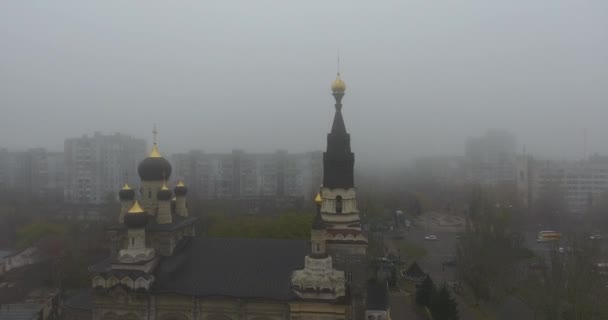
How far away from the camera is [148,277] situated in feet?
46.7

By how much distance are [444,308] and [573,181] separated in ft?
124

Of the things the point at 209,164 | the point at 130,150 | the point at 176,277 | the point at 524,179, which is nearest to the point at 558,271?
the point at 176,277

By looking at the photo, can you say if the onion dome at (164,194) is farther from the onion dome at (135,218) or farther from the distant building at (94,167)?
the distant building at (94,167)

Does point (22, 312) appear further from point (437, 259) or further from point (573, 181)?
point (573, 181)

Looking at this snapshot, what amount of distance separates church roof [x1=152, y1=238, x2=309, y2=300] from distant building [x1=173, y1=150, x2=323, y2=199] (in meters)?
37.2

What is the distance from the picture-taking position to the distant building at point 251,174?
5378 centimetres

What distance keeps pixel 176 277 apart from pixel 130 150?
1711 inches

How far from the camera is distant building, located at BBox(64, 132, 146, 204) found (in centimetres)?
4997

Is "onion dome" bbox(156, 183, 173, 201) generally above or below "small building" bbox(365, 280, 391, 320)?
above

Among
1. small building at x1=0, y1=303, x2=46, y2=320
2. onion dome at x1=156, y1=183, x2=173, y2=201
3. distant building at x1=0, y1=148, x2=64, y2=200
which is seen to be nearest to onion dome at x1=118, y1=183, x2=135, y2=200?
onion dome at x1=156, y1=183, x2=173, y2=201

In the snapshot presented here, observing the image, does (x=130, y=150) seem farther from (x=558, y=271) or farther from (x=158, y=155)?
(x=558, y=271)

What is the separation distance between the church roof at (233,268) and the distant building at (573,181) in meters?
40.3

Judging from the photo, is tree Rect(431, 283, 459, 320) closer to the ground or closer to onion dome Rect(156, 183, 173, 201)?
the ground

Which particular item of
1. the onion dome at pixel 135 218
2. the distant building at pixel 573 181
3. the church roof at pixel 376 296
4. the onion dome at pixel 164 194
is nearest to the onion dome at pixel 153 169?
the onion dome at pixel 164 194
